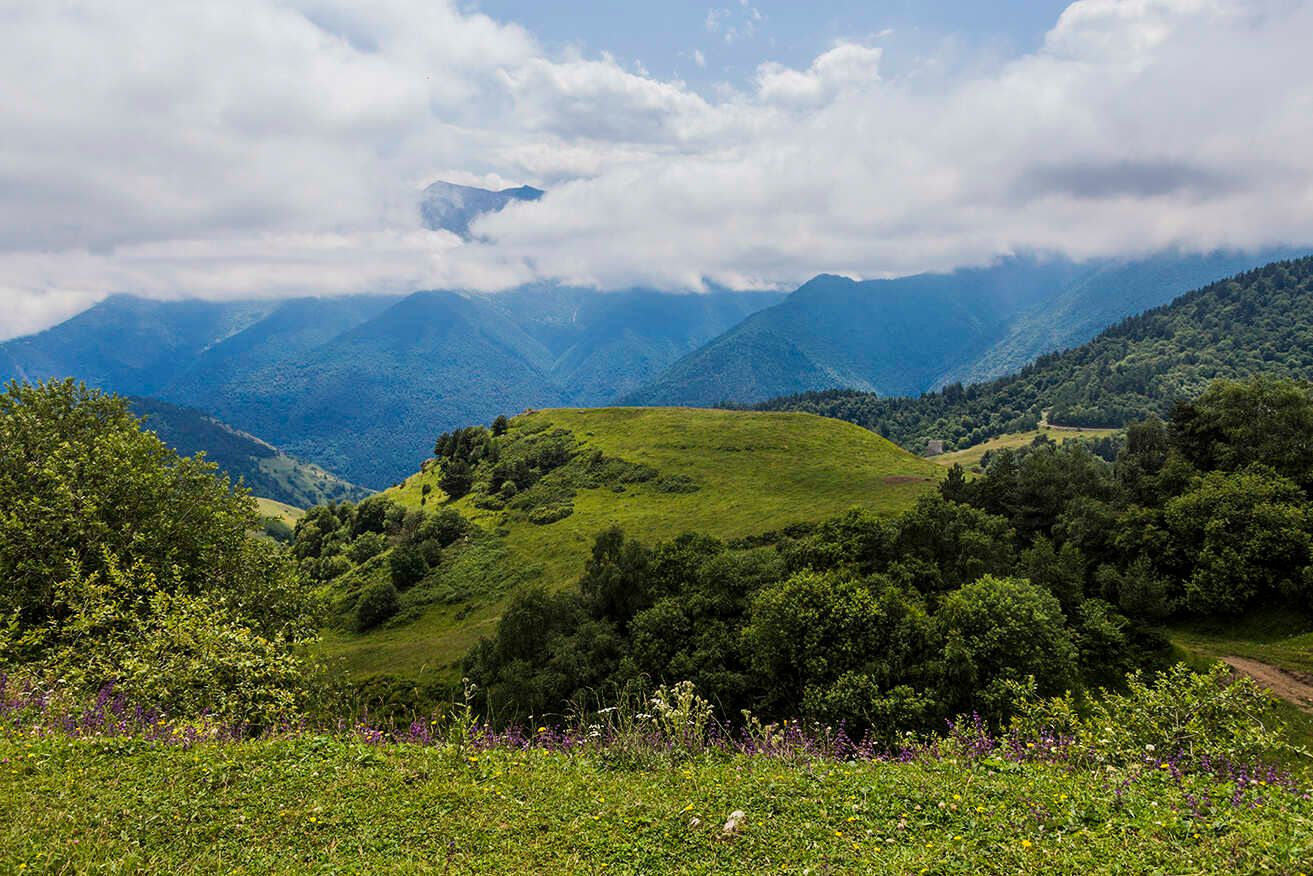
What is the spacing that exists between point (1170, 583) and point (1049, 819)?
47.7m

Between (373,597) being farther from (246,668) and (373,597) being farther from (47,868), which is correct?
(47,868)

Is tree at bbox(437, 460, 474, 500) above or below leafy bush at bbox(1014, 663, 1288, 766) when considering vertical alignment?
below

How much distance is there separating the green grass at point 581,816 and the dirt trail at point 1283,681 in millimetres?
29020

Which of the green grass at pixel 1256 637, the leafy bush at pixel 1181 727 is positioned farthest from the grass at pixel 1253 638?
the leafy bush at pixel 1181 727

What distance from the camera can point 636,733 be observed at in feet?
41.4

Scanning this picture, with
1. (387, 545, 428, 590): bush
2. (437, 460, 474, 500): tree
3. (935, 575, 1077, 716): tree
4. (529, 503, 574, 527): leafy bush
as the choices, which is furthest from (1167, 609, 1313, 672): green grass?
(437, 460, 474, 500): tree

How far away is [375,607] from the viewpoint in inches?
3406

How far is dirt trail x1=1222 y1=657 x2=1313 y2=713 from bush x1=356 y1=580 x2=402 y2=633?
90164mm

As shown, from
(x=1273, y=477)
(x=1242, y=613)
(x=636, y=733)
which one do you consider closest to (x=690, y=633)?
(x=636, y=733)

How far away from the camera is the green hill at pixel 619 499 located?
266ft

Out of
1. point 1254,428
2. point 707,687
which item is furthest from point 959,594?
point 1254,428

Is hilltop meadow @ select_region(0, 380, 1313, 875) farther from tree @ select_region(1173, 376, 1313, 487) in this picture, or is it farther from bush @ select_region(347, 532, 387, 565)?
bush @ select_region(347, 532, 387, 565)

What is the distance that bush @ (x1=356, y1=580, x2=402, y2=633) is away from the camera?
283 feet

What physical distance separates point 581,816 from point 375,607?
290ft
